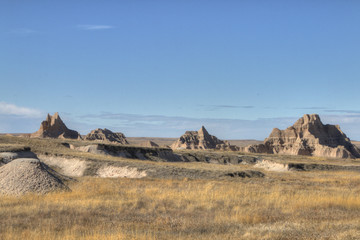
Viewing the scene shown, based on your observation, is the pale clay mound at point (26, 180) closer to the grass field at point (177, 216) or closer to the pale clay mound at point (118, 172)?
the grass field at point (177, 216)

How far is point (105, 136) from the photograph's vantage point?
115688 millimetres

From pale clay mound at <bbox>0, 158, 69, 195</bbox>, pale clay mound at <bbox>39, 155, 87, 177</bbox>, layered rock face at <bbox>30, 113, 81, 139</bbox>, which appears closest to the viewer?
pale clay mound at <bbox>0, 158, 69, 195</bbox>

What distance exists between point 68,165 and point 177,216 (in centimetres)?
3050

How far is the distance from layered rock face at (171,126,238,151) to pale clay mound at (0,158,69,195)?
314 feet

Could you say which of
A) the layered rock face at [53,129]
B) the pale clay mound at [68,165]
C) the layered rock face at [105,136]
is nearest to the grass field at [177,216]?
the pale clay mound at [68,165]

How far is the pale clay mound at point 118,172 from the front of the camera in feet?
123

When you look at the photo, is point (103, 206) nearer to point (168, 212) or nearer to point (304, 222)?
point (168, 212)

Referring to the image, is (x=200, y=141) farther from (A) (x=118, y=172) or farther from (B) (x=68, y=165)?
(A) (x=118, y=172)

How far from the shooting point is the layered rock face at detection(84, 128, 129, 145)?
114 m

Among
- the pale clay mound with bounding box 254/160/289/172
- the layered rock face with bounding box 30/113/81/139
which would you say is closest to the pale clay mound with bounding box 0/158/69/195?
the pale clay mound with bounding box 254/160/289/172

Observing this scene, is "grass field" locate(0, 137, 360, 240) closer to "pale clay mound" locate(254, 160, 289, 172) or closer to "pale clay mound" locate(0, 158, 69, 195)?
"pale clay mound" locate(0, 158, 69, 195)

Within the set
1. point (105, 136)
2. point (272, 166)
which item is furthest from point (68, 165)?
point (105, 136)

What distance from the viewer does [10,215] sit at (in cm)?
1447

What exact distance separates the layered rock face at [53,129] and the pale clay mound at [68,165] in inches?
2166
